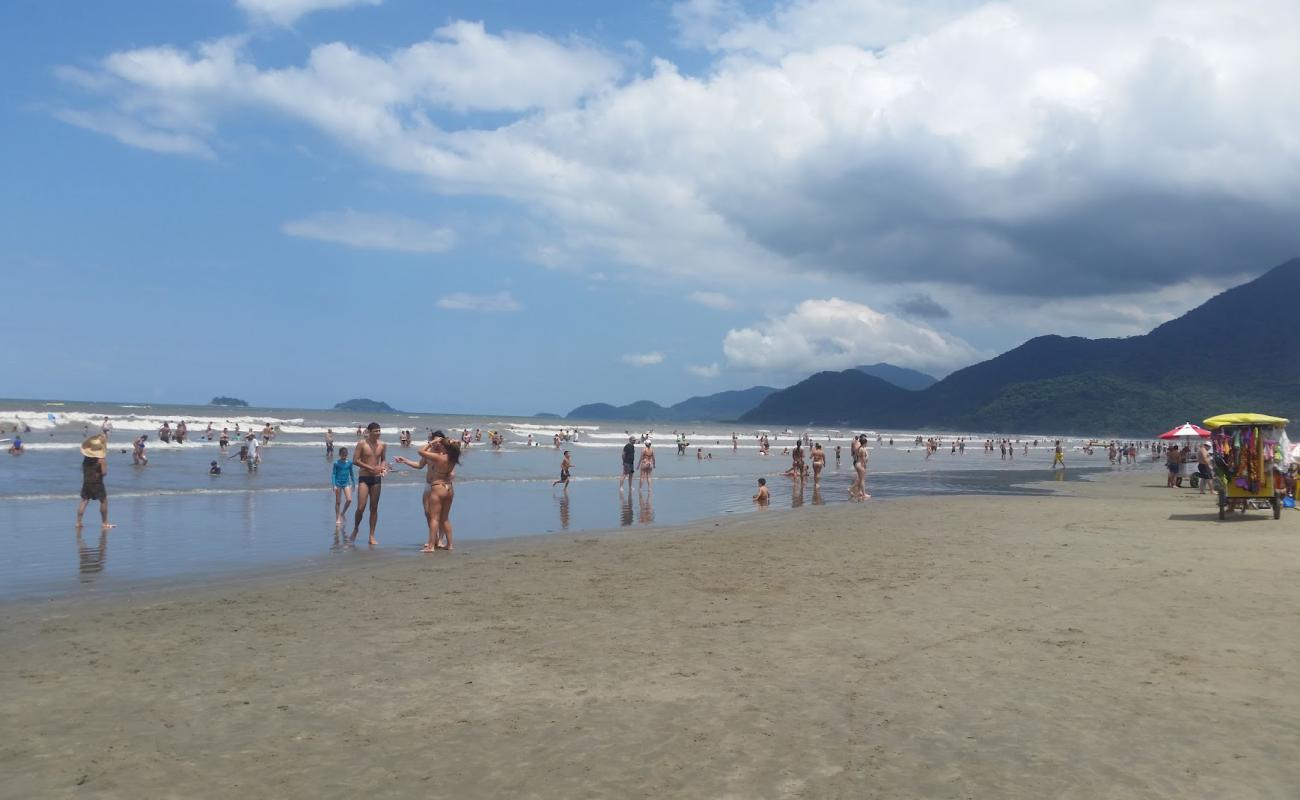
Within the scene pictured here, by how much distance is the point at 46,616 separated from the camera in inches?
337

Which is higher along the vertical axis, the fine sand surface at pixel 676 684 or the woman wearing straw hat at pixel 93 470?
the woman wearing straw hat at pixel 93 470

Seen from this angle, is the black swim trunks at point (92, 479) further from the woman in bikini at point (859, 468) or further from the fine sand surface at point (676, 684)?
the woman in bikini at point (859, 468)

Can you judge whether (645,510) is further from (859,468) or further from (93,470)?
(93,470)

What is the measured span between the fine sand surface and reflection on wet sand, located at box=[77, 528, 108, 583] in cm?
224

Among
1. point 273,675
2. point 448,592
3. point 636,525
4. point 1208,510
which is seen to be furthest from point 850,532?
point 273,675

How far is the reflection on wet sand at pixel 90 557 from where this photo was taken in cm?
1116

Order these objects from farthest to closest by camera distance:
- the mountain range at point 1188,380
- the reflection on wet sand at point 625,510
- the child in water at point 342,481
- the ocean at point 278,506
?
the mountain range at point 1188,380 → the reflection on wet sand at point 625,510 → the child in water at point 342,481 → the ocean at point 278,506

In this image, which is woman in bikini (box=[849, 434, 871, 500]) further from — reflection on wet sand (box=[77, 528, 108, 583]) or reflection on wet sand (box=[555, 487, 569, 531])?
reflection on wet sand (box=[77, 528, 108, 583])

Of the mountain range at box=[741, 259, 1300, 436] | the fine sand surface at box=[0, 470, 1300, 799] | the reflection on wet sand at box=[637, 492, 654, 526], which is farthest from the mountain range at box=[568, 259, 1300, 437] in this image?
the fine sand surface at box=[0, 470, 1300, 799]

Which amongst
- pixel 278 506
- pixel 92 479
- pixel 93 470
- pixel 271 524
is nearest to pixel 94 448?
pixel 93 470

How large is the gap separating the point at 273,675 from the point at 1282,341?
19172cm

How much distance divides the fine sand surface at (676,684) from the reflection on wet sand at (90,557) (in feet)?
7.35

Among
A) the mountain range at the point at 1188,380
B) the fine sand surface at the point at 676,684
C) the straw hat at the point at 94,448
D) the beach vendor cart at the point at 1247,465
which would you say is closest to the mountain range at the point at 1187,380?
the mountain range at the point at 1188,380

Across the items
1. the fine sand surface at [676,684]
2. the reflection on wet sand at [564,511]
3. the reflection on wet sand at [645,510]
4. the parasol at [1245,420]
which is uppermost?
the parasol at [1245,420]
